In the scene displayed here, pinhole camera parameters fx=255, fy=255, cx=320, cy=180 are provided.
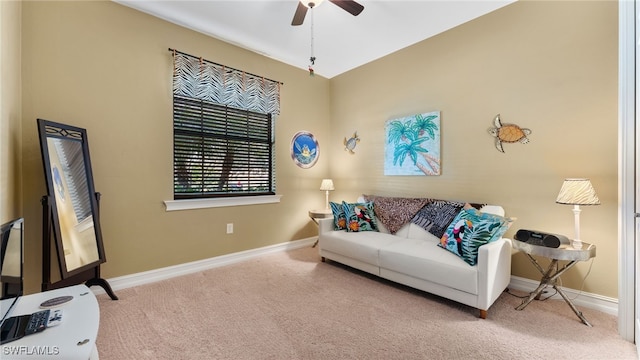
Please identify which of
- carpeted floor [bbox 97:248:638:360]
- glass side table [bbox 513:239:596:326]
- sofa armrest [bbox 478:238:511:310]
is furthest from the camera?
sofa armrest [bbox 478:238:511:310]

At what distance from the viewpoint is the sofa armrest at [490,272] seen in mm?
1962

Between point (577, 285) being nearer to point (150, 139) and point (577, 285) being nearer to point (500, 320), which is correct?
point (500, 320)

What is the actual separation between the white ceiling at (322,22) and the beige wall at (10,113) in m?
0.95

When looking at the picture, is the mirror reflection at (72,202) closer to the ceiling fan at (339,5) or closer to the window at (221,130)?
the window at (221,130)

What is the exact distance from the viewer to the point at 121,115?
2510mm

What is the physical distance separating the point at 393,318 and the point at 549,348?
3.17 ft

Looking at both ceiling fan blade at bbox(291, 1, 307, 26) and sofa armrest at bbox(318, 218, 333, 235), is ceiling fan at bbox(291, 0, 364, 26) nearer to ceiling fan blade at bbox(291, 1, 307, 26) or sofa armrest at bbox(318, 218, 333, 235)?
ceiling fan blade at bbox(291, 1, 307, 26)

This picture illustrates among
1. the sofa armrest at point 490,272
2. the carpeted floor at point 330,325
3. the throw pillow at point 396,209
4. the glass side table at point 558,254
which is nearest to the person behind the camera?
the carpeted floor at point 330,325

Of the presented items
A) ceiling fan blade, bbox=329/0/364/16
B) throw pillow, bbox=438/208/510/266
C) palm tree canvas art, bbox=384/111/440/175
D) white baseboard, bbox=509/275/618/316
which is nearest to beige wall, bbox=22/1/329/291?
ceiling fan blade, bbox=329/0/364/16

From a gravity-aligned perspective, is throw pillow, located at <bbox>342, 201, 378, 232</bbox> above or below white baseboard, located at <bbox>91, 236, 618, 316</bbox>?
above

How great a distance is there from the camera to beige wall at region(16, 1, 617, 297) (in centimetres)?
211

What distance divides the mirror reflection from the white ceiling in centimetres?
157

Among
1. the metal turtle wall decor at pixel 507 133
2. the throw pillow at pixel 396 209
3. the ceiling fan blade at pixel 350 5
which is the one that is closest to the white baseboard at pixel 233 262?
the throw pillow at pixel 396 209

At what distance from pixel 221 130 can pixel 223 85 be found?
0.55 metres
